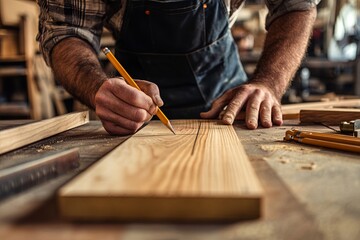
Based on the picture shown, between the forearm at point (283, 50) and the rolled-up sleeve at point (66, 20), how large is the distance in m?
0.74

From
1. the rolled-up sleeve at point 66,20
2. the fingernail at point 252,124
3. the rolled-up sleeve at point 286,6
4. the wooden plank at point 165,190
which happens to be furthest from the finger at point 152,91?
the rolled-up sleeve at point 286,6

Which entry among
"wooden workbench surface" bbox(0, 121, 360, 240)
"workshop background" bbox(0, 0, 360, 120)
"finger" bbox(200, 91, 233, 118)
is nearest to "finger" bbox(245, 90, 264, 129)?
"finger" bbox(200, 91, 233, 118)

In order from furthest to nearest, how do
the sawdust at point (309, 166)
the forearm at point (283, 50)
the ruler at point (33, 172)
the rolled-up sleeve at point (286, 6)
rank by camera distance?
the rolled-up sleeve at point (286, 6), the forearm at point (283, 50), the sawdust at point (309, 166), the ruler at point (33, 172)

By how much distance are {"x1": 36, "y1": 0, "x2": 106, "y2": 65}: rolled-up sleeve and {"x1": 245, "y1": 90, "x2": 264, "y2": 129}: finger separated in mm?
743

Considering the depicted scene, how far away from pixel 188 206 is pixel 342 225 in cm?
20

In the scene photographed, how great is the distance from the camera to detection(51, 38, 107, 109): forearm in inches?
49.8

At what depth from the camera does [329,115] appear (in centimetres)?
127

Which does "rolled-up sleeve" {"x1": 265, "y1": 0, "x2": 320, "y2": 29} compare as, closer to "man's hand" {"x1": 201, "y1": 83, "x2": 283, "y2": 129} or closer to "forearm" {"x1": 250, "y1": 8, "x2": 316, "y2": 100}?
"forearm" {"x1": 250, "y1": 8, "x2": 316, "y2": 100}

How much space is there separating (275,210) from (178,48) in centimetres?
126

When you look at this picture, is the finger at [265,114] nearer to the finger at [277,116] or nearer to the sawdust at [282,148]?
the finger at [277,116]

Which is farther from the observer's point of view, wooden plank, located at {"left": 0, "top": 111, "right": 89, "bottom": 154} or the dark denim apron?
the dark denim apron

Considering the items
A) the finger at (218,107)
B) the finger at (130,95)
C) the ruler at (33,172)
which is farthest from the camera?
the finger at (218,107)

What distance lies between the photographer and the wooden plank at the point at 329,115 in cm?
123

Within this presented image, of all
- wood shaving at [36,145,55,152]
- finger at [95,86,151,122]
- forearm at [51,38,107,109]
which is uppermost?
forearm at [51,38,107,109]
